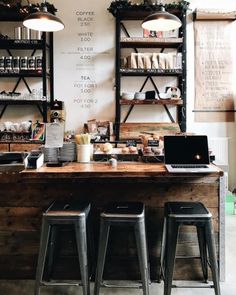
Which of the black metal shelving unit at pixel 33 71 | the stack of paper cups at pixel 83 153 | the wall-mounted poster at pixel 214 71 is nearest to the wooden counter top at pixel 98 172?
the stack of paper cups at pixel 83 153

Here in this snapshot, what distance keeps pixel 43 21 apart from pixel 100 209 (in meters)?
1.84

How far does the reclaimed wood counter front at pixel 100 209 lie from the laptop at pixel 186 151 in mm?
115

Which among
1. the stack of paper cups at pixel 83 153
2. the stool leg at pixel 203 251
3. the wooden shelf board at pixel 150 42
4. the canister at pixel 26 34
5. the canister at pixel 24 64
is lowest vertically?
the stool leg at pixel 203 251

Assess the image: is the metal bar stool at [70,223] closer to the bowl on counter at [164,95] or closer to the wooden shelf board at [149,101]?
the wooden shelf board at [149,101]

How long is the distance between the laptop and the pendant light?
1.56 metres

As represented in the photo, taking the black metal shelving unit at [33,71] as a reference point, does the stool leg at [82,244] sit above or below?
below

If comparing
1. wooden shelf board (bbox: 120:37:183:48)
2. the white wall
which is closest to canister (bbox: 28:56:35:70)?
the white wall

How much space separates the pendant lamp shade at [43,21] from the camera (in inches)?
120

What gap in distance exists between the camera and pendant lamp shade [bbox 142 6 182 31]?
3057mm

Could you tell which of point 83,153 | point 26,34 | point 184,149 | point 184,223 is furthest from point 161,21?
point 26,34

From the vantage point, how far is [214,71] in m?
5.12

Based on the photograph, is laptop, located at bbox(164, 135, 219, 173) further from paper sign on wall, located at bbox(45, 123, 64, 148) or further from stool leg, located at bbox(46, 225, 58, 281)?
stool leg, located at bbox(46, 225, 58, 281)

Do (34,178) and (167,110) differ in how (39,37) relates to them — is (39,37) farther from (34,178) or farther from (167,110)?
(34,178)

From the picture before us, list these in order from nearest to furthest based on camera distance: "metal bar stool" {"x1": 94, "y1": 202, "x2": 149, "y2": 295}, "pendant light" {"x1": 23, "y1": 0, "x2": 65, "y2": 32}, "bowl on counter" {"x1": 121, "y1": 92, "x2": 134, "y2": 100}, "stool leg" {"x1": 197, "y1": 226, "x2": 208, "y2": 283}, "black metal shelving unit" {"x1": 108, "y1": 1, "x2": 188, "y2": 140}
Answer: "metal bar stool" {"x1": 94, "y1": 202, "x2": 149, "y2": 295} → "stool leg" {"x1": 197, "y1": 226, "x2": 208, "y2": 283} → "pendant light" {"x1": 23, "y1": 0, "x2": 65, "y2": 32} → "black metal shelving unit" {"x1": 108, "y1": 1, "x2": 188, "y2": 140} → "bowl on counter" {"x1": 121, "y1": 92, "x2": 134, "y2": 100}
